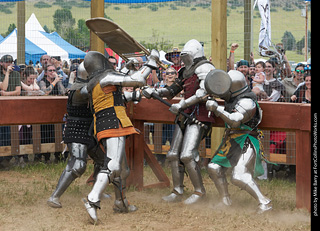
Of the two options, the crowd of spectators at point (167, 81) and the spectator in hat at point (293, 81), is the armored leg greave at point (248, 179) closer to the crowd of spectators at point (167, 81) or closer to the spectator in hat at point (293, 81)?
the crowd of spectators at point (167, 81)

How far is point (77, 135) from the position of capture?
598 centimetres

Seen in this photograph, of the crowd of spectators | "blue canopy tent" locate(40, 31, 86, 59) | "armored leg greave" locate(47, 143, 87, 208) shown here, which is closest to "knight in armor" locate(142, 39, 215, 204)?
"armored leg greave" locate(47, 143, 87, 208)

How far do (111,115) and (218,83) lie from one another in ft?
3.82

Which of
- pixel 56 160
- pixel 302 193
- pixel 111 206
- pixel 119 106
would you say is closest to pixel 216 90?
pixel 119 106

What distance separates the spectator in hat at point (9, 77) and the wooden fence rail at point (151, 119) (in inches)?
84.8

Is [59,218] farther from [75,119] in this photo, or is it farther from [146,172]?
[146,172]

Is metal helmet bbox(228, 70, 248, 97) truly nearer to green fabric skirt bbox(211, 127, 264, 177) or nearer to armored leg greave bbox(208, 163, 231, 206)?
green fabric skirt bbox(211, 127, 264, 177)

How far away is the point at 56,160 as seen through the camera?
9047 millimetres

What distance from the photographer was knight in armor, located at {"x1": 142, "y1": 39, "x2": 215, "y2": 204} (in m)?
6.02

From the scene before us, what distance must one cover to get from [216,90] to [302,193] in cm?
138

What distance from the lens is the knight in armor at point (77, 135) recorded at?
19.4 ft

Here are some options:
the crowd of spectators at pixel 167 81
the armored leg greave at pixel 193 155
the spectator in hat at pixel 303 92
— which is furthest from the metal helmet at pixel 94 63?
the spectator in hat at pixel 303 92

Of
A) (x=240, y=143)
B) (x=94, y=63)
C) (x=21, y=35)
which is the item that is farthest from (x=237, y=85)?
(x=21, y=35)

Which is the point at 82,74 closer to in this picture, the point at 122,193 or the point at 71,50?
the point at 122,193
